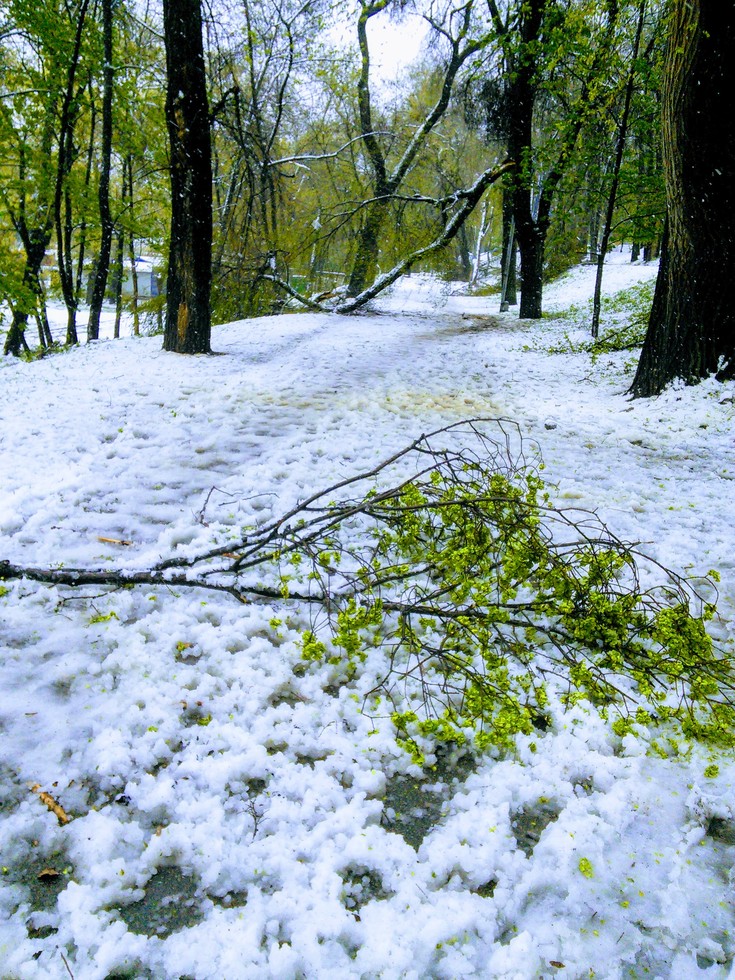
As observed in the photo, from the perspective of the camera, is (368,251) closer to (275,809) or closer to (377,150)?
(377,150)

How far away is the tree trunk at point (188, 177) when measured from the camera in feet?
22.2

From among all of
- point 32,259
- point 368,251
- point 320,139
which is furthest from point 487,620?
point 320,139

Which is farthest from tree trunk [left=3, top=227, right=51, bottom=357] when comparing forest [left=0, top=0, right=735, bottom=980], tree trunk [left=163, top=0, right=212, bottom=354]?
forest [left=0, top=0, right=735, bottom=980]

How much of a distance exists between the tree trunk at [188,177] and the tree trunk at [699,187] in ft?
16.8

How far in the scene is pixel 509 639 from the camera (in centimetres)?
244

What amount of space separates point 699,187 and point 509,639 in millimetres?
5004

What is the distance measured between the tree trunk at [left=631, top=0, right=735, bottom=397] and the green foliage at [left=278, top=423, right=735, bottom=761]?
3457 millimetres

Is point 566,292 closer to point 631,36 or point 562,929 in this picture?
point 631,36

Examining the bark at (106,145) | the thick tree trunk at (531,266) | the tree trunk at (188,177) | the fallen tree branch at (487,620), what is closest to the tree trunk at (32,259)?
the bark at (106,145)

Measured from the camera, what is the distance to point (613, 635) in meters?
2.30

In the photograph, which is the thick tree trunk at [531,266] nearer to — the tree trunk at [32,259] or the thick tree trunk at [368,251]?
the thick tree trunk at [368,251]

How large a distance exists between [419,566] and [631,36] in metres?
10.5

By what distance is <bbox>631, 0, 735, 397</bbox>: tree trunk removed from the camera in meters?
4.98

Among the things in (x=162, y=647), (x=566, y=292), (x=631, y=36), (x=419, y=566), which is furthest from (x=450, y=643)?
(x=566, y=292)
